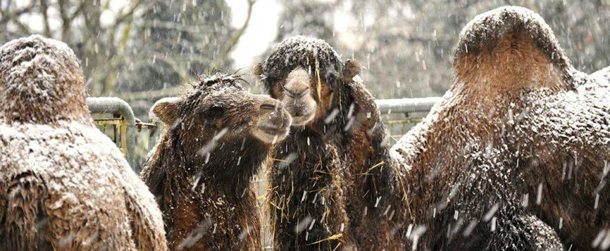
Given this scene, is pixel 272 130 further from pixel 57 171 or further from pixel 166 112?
pixel 57 171

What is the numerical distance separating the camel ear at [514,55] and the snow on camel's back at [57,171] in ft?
8.88

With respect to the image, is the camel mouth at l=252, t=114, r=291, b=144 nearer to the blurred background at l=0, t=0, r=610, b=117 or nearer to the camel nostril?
the camel nostril

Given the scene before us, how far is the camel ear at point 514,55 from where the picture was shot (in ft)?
15.7

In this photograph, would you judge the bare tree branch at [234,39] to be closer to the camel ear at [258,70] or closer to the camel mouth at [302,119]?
the camel ear at [258,70]

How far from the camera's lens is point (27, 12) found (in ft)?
35.4

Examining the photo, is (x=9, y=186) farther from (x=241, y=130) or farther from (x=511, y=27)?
(x=511, y=27)

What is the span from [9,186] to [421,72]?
15160 millimetres

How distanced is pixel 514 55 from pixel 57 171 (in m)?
3.22

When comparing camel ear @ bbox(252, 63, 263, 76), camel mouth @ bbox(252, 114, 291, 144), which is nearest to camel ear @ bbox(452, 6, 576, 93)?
camel ear @ bbox(252, 63, 263, 76)

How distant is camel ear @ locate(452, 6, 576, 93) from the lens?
4.78 meters

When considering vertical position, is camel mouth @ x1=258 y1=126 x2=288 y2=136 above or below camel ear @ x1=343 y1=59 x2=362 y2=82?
below

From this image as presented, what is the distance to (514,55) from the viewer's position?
4832 mm

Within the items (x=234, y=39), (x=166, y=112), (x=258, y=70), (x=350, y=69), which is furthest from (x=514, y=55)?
(x=234, y=39)

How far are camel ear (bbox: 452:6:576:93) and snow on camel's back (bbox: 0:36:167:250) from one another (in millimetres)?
2707
